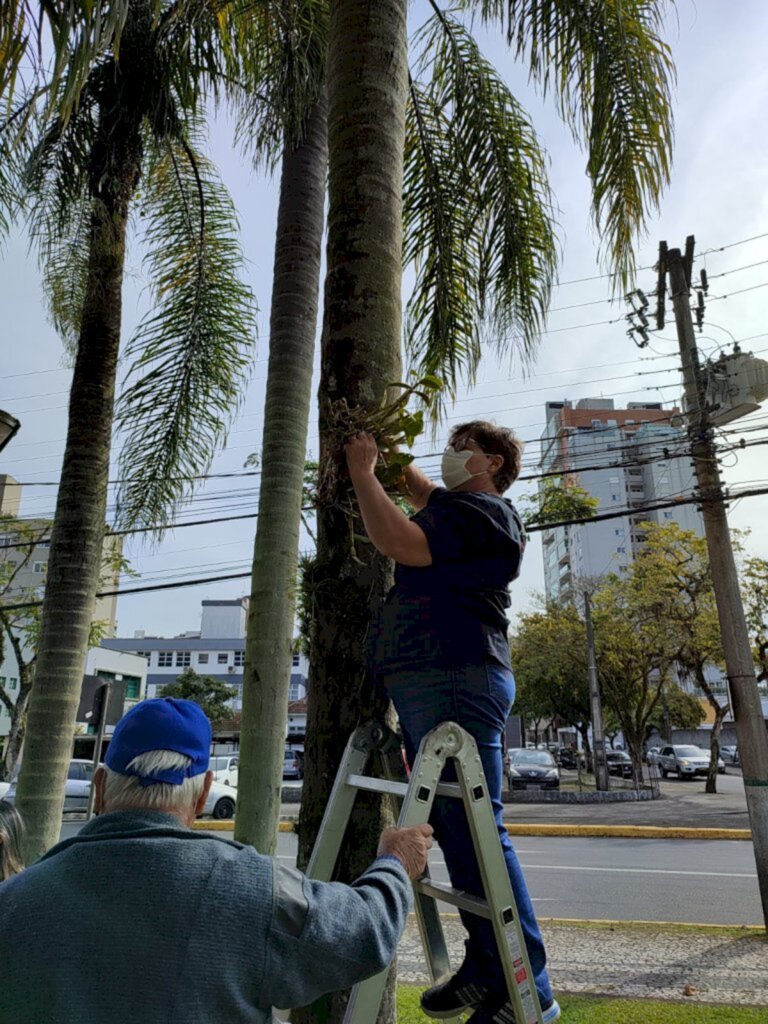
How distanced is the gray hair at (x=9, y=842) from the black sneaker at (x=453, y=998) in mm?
1199

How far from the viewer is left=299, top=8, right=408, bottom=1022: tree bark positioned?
8.34ft

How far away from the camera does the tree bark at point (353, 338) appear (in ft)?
8.34

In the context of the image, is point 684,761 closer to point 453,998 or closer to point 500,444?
point 500,444

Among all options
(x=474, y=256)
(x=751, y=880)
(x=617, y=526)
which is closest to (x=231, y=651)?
(x=617, y=526)

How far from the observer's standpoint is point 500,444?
265cm

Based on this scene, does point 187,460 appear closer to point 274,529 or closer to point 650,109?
point 274,529

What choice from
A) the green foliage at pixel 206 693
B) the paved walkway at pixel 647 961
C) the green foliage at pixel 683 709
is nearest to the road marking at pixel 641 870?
the paved walkway at pixel 647 961

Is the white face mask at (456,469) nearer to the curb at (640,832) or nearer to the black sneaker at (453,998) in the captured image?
the black sneaker at (453,998)

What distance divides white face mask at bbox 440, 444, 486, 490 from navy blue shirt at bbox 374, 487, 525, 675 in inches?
9.2

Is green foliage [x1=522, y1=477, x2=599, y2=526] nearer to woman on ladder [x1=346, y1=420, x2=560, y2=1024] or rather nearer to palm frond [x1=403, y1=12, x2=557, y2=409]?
palm frond [x1=403, y1=12, x2=557, y2=409]

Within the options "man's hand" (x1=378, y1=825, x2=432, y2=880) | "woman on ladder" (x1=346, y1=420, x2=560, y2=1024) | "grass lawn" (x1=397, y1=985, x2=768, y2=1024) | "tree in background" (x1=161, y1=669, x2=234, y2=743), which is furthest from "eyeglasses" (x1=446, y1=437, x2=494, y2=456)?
"tree in background" (x1=161, y1=669, x2=234, y2=743)

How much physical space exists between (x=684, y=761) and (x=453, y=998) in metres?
37.9

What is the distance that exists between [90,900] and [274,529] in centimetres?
330

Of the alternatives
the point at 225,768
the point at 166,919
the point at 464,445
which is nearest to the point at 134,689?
the point at 225,768
